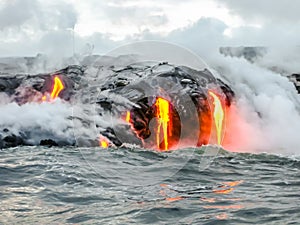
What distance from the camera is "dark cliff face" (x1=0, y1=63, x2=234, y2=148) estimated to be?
19.7 metres

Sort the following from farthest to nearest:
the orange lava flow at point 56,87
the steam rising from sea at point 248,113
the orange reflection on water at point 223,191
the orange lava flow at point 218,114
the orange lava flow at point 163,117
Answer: the orange lava flow at point 56,87
the orange lava flow at point 218,114
the orange lava flow at point 163,117
the steam rising from sea at point 248,113
the orange reflection on water at point 223,191

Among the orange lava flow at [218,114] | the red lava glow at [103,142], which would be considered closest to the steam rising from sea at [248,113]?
the orange lava flow at [218,114]

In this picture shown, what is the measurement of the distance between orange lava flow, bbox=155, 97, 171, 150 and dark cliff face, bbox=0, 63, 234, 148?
0.19 meters

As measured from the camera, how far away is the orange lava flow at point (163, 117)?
66.2 feet

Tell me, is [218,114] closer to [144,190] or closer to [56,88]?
[56,88]

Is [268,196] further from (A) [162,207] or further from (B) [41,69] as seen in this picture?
(B) [41,69]

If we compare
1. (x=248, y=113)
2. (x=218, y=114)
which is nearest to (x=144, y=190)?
(x=218, y=114)

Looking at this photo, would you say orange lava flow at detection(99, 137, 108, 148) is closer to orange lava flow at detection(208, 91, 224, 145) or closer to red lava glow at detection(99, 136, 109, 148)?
red lava glow at detection(99, 136, 109, 148)

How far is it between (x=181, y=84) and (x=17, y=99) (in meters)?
7.56

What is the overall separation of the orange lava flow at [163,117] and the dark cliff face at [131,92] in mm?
187

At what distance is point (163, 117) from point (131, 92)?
2.10m

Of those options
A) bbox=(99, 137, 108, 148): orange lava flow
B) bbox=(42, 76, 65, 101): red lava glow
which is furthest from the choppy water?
bbox=(42, 76, 65, 101): red lava glow

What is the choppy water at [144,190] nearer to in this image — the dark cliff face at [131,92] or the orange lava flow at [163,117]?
the dark cliff face at [131,92]

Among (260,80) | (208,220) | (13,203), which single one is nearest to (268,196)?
(208,220)
